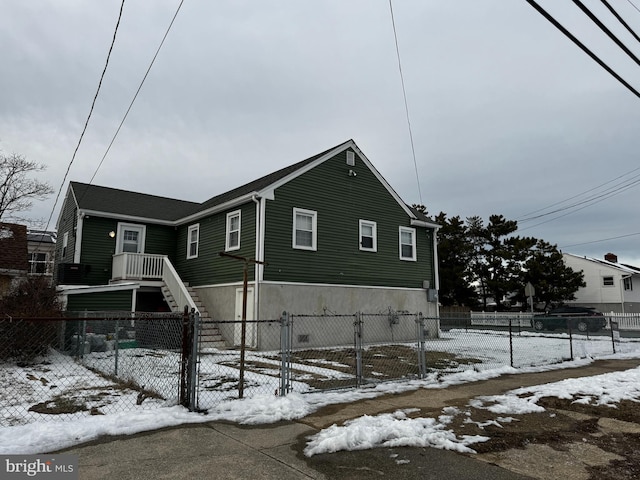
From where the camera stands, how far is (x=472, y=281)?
39625 mm

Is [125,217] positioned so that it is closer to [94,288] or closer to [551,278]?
[94,288]

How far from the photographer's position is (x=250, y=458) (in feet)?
14.6

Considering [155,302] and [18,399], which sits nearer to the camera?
[18,399]

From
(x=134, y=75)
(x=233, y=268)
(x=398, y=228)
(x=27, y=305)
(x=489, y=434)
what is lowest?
(x=489, y=434)

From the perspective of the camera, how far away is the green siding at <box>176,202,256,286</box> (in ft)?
50.6

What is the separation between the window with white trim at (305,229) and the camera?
632 inches

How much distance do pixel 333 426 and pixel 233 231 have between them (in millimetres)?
11832

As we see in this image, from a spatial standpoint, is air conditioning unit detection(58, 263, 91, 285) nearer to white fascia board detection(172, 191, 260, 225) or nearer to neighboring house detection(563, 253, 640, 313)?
white fascia board detection(172, 191, 260, 225)

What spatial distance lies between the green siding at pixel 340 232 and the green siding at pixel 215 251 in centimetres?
78

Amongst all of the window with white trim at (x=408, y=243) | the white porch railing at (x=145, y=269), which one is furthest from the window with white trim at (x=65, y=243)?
the window with white trim at (x=408, y=243)

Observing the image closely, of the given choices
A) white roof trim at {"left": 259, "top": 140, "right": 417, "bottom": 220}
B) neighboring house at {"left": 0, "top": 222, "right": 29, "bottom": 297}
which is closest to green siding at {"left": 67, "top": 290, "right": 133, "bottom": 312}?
neighboring house at {"left": 0, "top": 222, "right": 29, "bottom": 297}

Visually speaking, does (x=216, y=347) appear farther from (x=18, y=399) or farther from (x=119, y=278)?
(x=18, y=399)

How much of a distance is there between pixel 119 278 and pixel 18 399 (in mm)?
10849

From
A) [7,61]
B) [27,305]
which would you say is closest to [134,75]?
[7,61]
